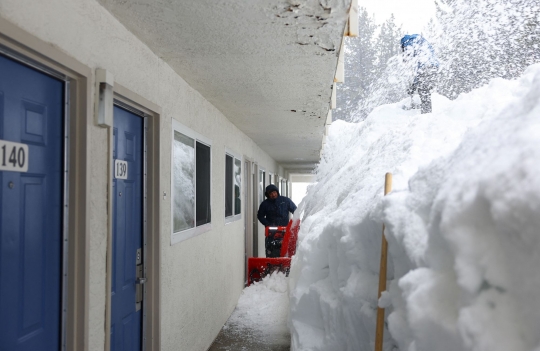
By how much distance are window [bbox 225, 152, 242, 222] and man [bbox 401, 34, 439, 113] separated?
10.6 ft

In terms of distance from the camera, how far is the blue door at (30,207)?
1.68 metres

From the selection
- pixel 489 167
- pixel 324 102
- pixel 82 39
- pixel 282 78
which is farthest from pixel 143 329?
pixel 324 102

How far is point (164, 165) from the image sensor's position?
10.9ft

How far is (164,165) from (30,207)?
154 cm

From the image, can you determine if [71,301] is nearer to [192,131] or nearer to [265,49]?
A: [265,49]

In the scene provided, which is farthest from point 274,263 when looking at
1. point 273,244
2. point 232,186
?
point 273,244

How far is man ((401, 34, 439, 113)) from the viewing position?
690 cm

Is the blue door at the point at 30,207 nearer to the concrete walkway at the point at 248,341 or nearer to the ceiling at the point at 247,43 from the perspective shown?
the ceiling at the point at 247,43

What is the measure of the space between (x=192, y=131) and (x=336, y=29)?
1.97 metres

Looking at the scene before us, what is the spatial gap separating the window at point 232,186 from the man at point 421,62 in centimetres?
324

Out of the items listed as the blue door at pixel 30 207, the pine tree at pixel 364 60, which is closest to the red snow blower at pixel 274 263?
the blue door at pixel 30 207

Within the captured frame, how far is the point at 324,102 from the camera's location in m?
4.89

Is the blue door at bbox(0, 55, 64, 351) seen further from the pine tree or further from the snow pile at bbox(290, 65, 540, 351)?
the pine tree

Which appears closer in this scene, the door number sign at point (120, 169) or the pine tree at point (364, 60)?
the door number sign at point (120, 169)
